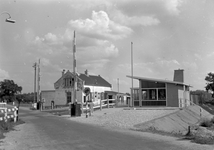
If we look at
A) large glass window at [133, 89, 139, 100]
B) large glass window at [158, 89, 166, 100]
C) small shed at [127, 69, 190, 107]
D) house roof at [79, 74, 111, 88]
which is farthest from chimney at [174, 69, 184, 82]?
house roof at [79, 74, 111, 88]

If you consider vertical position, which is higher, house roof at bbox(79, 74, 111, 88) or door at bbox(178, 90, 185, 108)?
house roof at bbox(79, 74, 111, 88)

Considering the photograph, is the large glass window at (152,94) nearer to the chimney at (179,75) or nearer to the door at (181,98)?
the door at (181,98)

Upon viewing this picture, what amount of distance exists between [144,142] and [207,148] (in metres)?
2.25

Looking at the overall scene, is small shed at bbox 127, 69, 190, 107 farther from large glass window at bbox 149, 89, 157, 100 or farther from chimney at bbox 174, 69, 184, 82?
chimney at bbox 174, 69, 184, 82

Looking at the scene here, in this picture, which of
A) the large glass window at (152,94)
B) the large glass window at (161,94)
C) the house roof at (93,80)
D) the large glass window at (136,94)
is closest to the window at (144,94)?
the large glass window at (152,94)

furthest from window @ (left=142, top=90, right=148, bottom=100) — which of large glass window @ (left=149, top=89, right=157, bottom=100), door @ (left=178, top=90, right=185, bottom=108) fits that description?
door @ (left=178, top=90, right=185, bottom=108)

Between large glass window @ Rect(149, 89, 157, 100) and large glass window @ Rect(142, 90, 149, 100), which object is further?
large glass window @ Rect(142, 90, 149, 100)

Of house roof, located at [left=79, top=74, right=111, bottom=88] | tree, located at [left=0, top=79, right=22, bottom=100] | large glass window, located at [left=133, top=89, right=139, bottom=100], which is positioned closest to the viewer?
large glass window, located at [left=133, top=89, right=139, bottom=100]

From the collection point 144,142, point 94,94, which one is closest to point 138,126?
point 144,142

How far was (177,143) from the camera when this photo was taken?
Answer: 999 cm

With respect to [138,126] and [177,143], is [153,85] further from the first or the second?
[177,143]

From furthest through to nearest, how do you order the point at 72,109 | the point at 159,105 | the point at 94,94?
the point at 94,94 → the point at 159,105 → the point at 72,109

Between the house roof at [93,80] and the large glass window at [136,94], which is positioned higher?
the house roof at [93,80]

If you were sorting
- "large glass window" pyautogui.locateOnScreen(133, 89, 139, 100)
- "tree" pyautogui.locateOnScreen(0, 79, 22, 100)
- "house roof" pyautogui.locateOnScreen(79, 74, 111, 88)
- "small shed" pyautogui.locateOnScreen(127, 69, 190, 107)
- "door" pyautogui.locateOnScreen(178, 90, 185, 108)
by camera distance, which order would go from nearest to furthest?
"small shed" pyautogui.locateOnScreen(127, 69, 190, 107)
"door" pyautogui.locateOnScreen(178, 90, 185, 108)
"large glass window" pyautogui.locateOnScreen(133, 89, 139, 100)
"house roof" pyautogui.locateOnScreen(79, 74, 111, 88)
"tree" pyautogui.locateOnScreen(0, 79, 22, 100)
